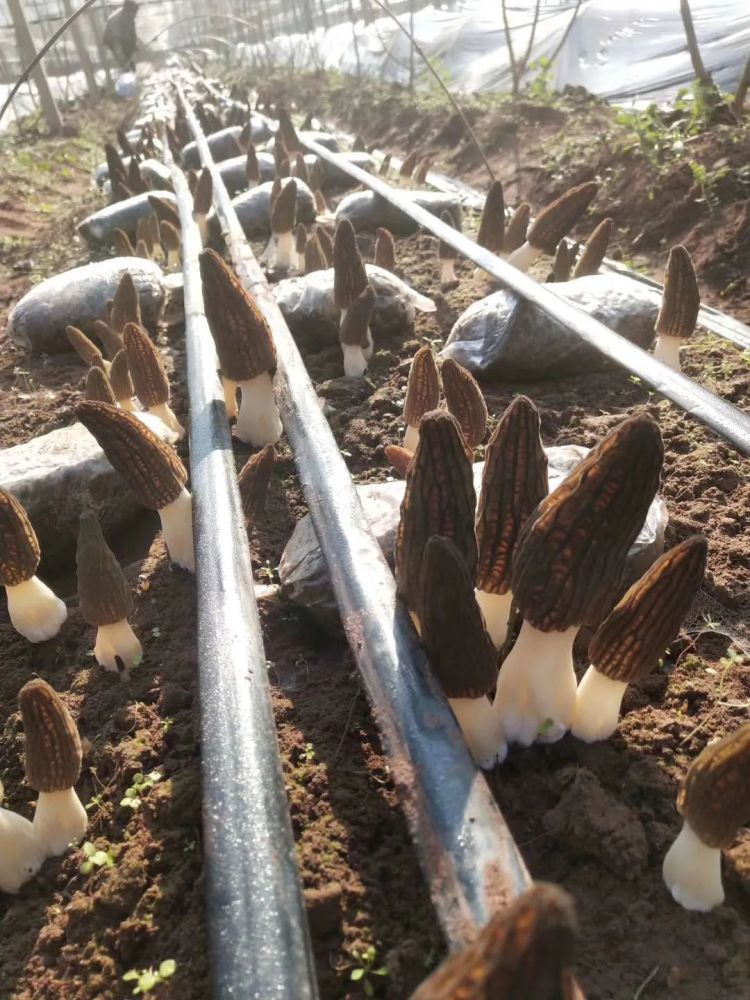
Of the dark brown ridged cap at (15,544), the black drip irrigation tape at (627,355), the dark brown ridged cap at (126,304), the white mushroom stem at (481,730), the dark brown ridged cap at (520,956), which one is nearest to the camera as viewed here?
the dark brown ridged cap at (520,956)

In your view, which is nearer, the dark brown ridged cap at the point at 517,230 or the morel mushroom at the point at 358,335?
the morel mushroom at the point at 358,335

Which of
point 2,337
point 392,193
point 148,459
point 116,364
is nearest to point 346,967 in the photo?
point 148,459

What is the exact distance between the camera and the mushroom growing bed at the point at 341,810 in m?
1.59

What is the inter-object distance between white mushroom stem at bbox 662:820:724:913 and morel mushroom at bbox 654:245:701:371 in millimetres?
2437

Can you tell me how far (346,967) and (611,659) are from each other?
0.86m

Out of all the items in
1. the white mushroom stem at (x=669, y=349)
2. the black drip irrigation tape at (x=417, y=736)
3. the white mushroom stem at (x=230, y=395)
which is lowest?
the white mushroom stem at (x=669, y=349)

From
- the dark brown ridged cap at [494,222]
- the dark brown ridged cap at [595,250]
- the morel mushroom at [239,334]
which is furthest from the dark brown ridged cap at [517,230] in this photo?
the morel mushroom at [239,334]

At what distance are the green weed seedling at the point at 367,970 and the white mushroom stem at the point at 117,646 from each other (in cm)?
119

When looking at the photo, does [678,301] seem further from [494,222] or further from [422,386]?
[494,222]

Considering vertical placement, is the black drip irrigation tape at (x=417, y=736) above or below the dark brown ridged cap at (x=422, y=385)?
below

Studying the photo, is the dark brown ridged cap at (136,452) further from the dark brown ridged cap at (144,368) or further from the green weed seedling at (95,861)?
the green weed seedling at (95,861)

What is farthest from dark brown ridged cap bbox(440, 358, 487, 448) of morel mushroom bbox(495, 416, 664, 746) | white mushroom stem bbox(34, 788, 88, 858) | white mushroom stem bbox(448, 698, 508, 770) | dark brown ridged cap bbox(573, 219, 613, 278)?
dark brown ridged cap bbox(573, 219, 613, 278)

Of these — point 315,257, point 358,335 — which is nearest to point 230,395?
point 358,335

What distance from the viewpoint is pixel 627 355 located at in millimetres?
3273
